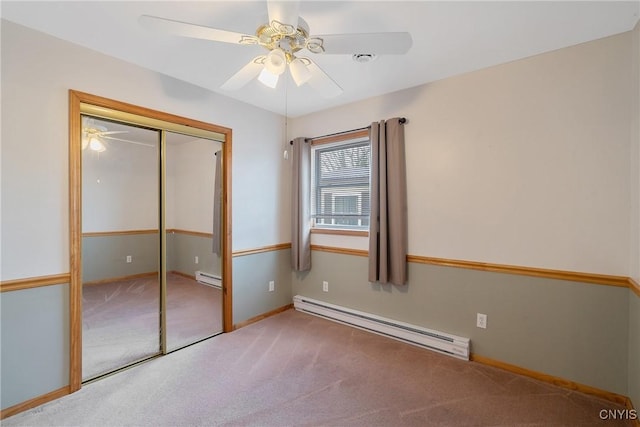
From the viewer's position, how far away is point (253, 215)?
3.33 meters

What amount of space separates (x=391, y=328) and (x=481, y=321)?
0.83 meters

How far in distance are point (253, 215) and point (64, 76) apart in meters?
1.94

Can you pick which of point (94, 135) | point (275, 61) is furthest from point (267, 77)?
point (94, 135)

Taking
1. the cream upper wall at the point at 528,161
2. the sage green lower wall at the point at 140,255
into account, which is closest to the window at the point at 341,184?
the cream upper wall at the point at 528,161

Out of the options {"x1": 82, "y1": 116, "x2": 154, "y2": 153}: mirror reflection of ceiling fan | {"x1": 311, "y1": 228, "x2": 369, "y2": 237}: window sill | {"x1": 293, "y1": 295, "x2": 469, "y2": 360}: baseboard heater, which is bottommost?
{"x1": 293, "y1": 295, "x2": 469, "y2": 360}: baseboard heater

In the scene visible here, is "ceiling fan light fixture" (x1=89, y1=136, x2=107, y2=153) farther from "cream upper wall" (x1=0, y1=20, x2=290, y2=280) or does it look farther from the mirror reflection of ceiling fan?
"cream upper wall" (x1=0, y1=20, x2=290, y2=280)

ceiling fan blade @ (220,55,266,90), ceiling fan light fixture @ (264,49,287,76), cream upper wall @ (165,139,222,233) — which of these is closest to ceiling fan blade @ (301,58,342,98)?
ceiling fan light fixture @ (264,49,287,76)

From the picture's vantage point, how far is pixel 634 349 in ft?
5.93

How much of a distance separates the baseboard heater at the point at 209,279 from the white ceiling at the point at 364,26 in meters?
1.92

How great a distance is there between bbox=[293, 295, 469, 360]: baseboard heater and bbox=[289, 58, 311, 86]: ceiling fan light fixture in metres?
2.40

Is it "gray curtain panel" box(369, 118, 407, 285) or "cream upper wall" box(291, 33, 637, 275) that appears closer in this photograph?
"cream upper wall" box(291, 33, 637, 275)

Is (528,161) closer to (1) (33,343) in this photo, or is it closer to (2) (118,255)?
(2) (118,255)

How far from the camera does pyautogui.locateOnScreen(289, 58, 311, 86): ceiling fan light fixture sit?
5.73 ft

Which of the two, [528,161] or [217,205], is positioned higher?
[528,161]
